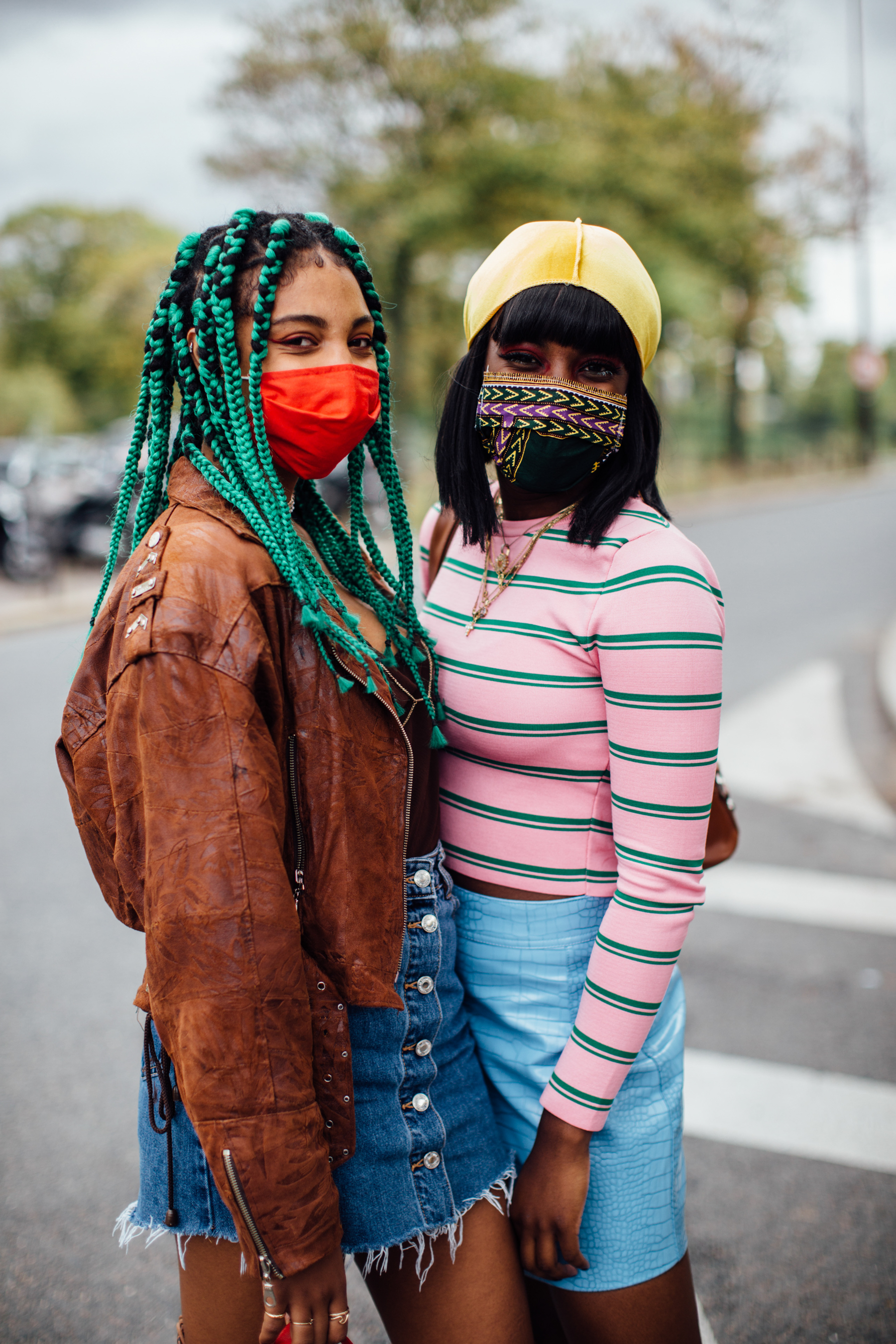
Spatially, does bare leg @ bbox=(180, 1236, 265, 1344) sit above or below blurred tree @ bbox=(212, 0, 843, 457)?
below

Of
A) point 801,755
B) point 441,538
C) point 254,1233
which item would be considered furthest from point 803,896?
point 254,1233

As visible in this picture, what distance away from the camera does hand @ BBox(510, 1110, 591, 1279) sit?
1.54 m

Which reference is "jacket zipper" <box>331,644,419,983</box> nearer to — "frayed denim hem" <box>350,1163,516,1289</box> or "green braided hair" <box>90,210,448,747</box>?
"green braided hair" <box>90,210,448,747</box>

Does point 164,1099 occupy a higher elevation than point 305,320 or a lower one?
lower

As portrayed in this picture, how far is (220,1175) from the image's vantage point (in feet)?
4.17

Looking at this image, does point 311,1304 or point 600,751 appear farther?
point 600,751

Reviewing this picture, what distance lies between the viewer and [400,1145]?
1497mm

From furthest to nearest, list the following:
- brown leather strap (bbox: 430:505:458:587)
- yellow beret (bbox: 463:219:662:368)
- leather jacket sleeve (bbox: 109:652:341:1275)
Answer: brown leather strap (bbox: 430:505:458:587) < yellow beret (bbox: 463:219:662:368) < leather jacket sleeve (bbox: 109:652:341:1275)

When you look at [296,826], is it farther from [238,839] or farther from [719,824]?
[719,824]

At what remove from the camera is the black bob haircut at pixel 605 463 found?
162 cm

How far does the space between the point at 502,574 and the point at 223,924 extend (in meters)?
0.78

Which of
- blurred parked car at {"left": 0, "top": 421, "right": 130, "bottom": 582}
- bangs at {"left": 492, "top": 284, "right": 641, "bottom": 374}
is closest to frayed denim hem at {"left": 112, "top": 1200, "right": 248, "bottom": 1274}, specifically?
bangs at {"left": 492, "top": 284, "right": 641, "bottom": 374}

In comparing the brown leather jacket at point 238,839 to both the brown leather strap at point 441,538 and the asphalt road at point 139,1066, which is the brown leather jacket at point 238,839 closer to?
the brown leather strap at point 441,538

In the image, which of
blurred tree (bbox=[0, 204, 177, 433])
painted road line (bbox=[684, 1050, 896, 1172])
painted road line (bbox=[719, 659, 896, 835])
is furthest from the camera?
blurred tree (bbox=[0, 204, 177, 433])
